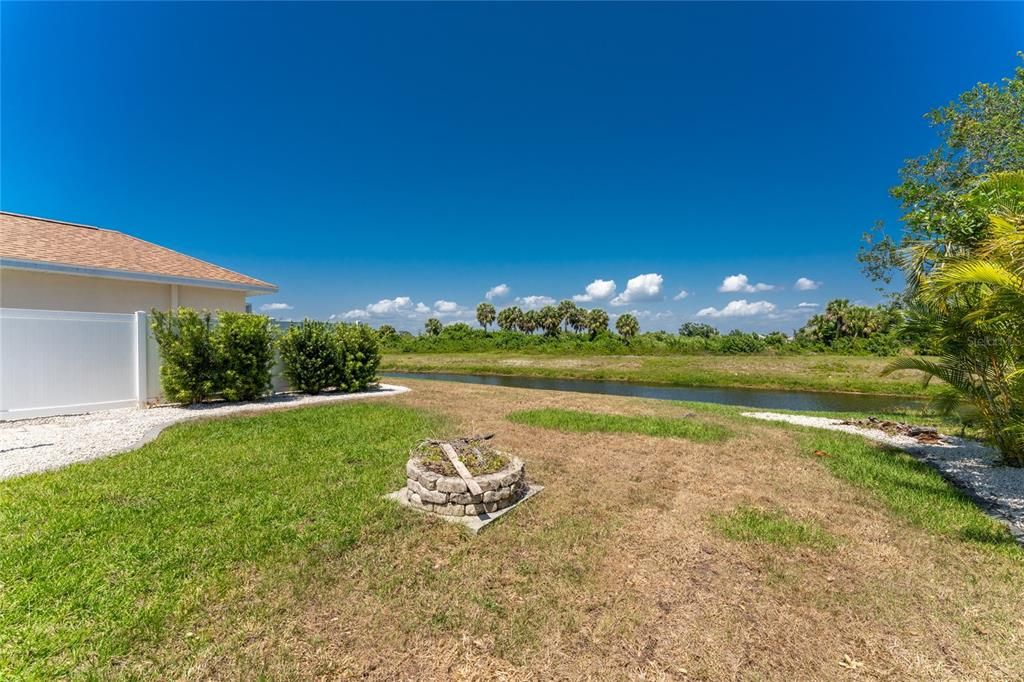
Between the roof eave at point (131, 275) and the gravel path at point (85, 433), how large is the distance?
9.46 feet

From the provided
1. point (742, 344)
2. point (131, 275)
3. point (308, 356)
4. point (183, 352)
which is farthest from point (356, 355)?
point (742, 344)

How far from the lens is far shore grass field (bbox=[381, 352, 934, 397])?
2247 cm

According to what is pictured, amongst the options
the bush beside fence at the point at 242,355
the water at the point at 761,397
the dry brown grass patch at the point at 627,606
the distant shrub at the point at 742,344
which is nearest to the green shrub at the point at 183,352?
the bush beside fence at the point at 242,355

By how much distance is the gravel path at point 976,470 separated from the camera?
462cm

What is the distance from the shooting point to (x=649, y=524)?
409 cm

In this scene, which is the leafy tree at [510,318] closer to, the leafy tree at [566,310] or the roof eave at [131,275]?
the leafy tree at [566,310]

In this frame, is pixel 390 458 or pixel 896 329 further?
pixel 896 329

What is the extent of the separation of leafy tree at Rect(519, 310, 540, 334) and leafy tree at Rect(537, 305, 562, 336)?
71 centimetres

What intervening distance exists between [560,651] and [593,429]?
19.1 feet

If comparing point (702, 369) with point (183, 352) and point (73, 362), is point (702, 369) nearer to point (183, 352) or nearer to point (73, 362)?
point (183, 352)

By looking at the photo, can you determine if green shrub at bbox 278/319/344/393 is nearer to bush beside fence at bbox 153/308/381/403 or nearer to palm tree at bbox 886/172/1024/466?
bush beside fence at bbox 153/308/381/403

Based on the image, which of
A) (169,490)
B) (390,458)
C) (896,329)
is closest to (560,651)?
(390,458)

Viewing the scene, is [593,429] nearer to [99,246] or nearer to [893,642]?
[893,642]

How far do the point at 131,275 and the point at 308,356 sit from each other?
3.92 meters
